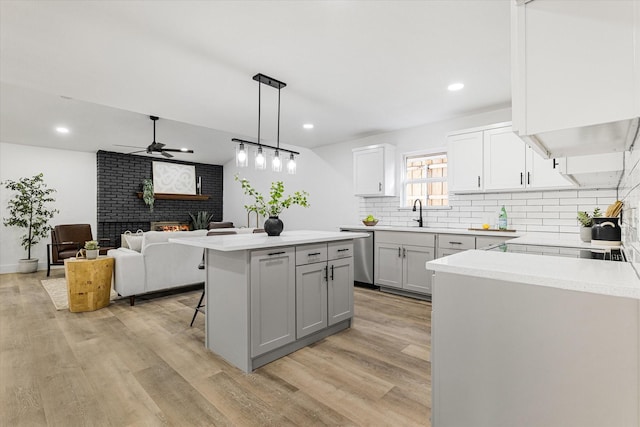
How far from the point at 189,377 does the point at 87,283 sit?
95.4 inches

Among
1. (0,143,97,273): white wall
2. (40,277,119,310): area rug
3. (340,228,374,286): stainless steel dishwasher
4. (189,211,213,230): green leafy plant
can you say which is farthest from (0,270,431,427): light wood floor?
(189,211,213,230): green leafy plant

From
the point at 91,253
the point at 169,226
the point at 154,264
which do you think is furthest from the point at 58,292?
the point at 169,226

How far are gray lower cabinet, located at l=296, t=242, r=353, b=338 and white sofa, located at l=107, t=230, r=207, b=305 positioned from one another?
79.9 inches

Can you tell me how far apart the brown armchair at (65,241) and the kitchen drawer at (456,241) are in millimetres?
5442

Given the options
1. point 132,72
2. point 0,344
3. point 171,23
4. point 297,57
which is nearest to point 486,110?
point 297,57

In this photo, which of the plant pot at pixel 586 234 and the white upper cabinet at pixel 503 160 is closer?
the plant pot at pixel 586 234

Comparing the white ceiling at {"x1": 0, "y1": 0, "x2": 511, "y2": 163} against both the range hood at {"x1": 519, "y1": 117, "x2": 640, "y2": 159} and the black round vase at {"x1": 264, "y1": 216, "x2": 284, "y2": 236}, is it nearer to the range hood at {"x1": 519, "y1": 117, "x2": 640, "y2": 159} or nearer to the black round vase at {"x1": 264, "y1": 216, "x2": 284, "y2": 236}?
the range hood at {"x1": 519, "y1": 117, "x2": 640, "y2": 159}

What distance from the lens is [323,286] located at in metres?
2.85

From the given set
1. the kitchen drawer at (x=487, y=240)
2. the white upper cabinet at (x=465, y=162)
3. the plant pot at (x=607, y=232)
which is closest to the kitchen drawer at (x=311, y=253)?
the kitchen drawer at (x=487, y=240)

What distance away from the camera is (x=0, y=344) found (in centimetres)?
275

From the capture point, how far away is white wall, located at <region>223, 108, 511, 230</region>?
4.52m

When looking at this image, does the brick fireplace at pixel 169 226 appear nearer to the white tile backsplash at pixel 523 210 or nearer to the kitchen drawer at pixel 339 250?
the white tile backsplash at pixel 523 210

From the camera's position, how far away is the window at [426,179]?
15.0ft

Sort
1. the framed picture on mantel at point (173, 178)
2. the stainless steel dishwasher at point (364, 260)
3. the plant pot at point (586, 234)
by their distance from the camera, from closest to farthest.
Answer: the plant pot at point (586, 234) < the stainless steel dishwasher at point (364, 260) < the framed picture on mantel at point (173, 178)
